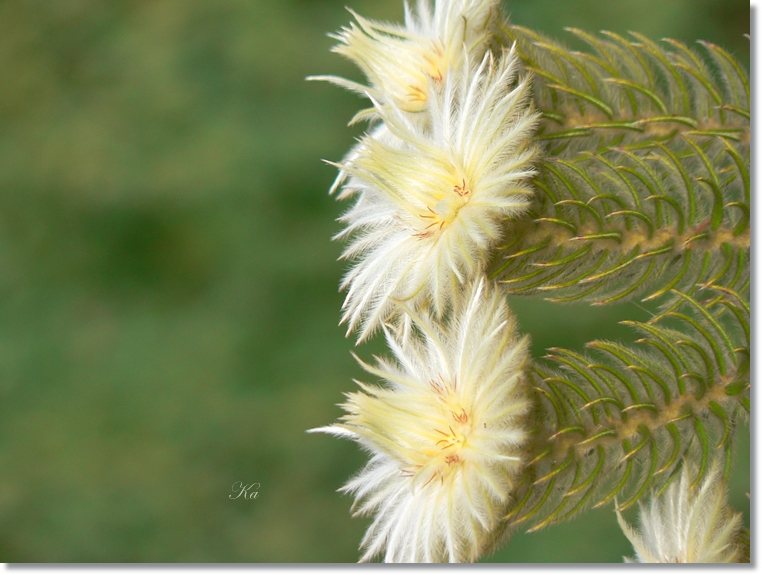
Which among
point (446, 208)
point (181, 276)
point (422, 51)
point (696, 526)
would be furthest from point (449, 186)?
point (181, 276)

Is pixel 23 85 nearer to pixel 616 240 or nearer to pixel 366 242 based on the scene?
pixel 366 242

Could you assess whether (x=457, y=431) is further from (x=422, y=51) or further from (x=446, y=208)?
(x=422, y=51)

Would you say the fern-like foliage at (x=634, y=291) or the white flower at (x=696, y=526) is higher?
the fern-like foliage at (x=634, y=291)

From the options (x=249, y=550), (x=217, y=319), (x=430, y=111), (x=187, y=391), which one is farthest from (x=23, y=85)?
(x=430, y=111)

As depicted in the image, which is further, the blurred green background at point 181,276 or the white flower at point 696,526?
the blurred green background at point 181,276

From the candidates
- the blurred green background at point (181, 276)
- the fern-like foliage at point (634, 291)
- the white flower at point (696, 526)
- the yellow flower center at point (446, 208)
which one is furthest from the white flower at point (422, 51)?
the blurred green background at point (181, 276)

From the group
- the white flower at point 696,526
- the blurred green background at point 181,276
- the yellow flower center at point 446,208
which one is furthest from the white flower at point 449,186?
the blurred green background at point 181,276

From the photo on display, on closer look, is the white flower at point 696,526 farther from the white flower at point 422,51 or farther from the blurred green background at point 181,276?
the blurred green background at point 181,276
